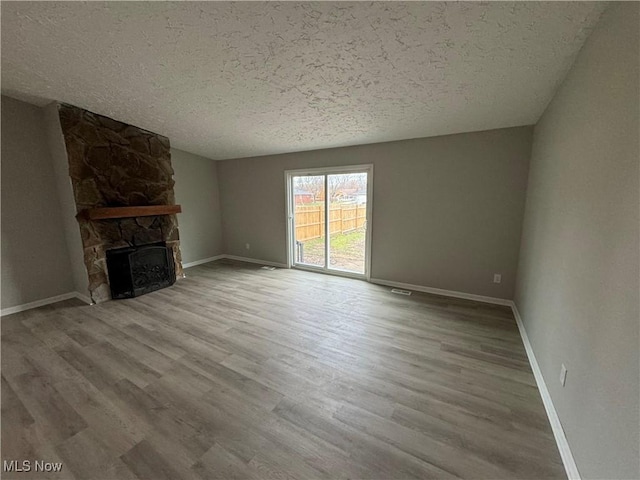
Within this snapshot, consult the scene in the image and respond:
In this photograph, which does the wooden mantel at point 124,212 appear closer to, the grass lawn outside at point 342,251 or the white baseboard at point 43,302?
the white baseboard at point 43,302

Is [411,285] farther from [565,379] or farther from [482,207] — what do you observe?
[565,379]

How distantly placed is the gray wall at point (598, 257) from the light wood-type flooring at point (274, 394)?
372 millimetres

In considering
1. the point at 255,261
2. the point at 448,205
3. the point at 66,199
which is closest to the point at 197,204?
the point at 255,261

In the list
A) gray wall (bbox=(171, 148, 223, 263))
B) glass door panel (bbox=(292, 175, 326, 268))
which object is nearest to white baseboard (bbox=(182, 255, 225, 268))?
gray wall (bbox=(171, 148, 223, 263))

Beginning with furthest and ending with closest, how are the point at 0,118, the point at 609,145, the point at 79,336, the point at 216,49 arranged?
the point at 0,118, the point at 79,336, the point at 216,49, the point at 609,145

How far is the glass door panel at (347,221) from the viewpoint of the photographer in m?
4.05

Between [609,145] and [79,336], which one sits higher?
[609,145]

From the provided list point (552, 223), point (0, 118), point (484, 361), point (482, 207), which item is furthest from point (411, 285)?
point (0, 118)

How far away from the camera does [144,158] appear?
148 inches

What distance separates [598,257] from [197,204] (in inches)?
218

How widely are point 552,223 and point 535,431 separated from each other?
142cm

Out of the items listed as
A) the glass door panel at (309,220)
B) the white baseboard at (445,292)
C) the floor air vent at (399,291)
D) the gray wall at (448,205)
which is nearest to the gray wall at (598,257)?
the gray wall at (448,205)

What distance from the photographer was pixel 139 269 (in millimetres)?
3590

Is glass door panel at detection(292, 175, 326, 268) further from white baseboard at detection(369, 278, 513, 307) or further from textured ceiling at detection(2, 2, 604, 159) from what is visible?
textured ceiling at detection(2, 2, 604, 159)
